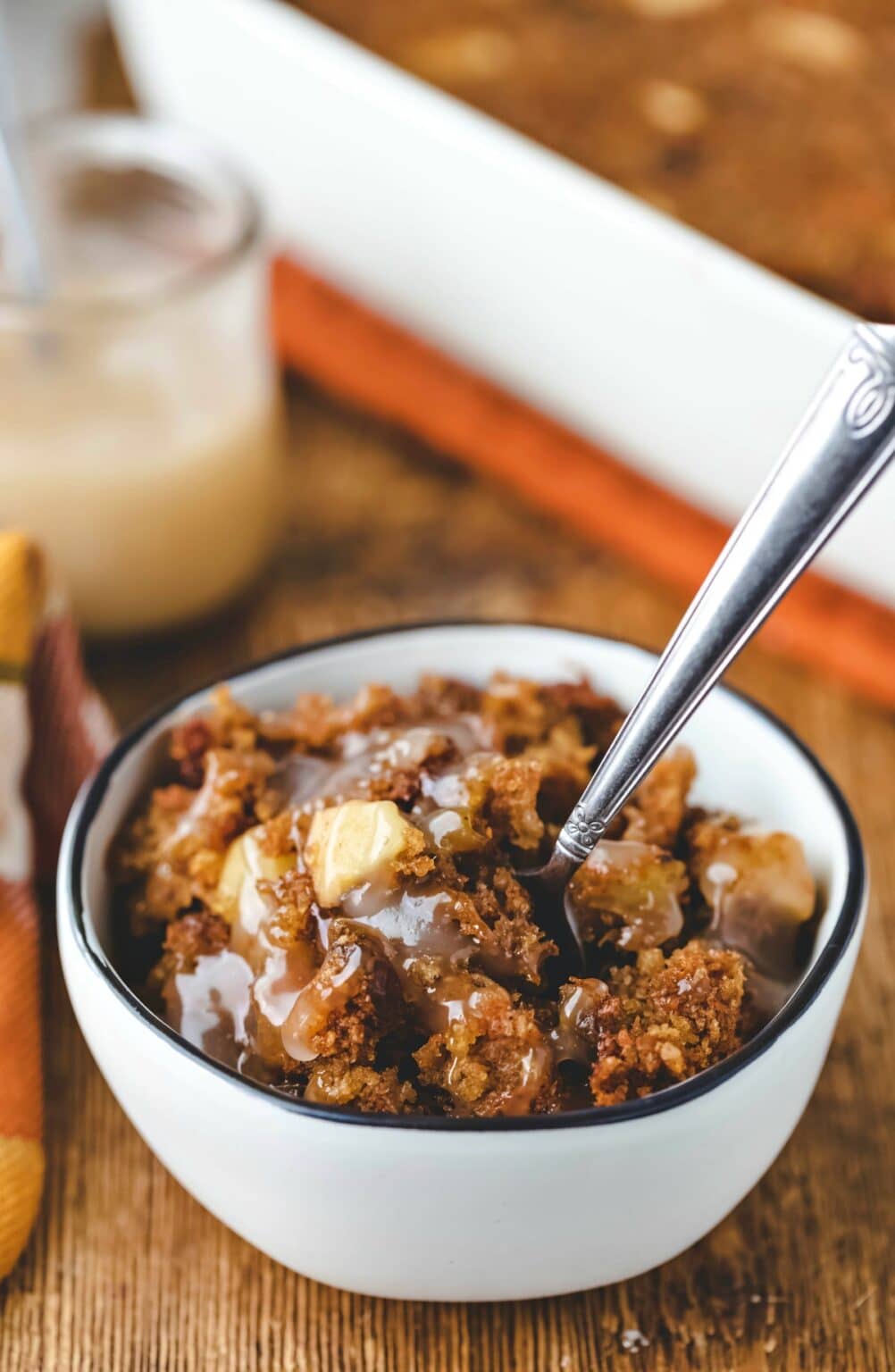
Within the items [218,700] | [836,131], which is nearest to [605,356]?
[836,131]

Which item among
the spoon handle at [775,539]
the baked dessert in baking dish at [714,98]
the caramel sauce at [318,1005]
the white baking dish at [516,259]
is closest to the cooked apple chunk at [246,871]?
the caramel sauce at [318,1005]

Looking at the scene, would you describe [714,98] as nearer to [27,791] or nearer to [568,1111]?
[27,791]

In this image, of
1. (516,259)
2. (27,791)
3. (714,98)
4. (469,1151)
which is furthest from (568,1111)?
(714,98)

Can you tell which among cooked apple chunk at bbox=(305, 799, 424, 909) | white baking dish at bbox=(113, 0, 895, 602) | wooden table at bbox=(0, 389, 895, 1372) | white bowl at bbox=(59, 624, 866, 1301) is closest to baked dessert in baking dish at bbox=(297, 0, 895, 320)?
white baking dish at bbox=(113, 0, 895, 602)

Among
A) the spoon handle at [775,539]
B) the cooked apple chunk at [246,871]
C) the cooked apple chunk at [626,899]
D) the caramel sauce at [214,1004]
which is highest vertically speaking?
the spoon handle at [775,539]

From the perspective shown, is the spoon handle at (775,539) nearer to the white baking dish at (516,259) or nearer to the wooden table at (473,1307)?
the wooden table at (473,1307)
